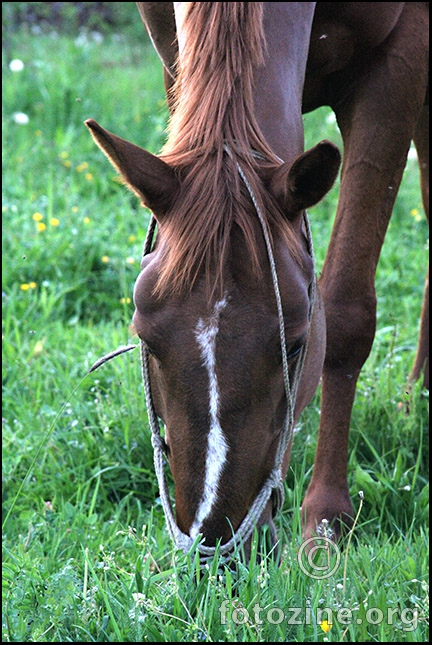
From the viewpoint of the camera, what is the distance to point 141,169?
6.27 feet

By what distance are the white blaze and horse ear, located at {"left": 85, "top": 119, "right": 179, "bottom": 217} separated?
31 cm

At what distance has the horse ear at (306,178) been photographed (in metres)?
1.86

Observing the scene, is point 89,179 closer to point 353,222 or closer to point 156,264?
point 353,222

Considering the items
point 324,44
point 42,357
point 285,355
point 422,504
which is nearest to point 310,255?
point 285,355

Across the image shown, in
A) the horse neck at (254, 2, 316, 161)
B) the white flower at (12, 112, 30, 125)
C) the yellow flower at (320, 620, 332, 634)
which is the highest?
the white flower at (12, 112, 30, 125)

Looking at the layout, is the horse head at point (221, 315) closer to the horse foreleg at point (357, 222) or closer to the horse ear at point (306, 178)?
the horse ear at point (306, 178)

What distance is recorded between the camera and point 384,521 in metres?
2.81

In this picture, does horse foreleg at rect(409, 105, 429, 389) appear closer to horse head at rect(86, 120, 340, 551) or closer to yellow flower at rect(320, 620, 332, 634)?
horse head at rect(86, 120, 340, 551)

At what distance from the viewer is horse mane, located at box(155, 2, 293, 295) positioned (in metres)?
1.86

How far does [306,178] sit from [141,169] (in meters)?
0.38

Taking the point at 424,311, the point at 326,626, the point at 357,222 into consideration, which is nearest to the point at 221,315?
the point at 326,626

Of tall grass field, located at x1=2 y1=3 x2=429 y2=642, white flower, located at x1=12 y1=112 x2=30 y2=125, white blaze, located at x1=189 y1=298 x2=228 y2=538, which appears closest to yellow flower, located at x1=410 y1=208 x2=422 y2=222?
tall grass field, located at x1=2 y1=3 x2=429 y2=642

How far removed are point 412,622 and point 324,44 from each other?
70.7 inches

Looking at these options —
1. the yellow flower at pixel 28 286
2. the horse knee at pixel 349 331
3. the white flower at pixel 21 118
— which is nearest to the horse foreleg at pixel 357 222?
the horse knee at pixel 349 331
